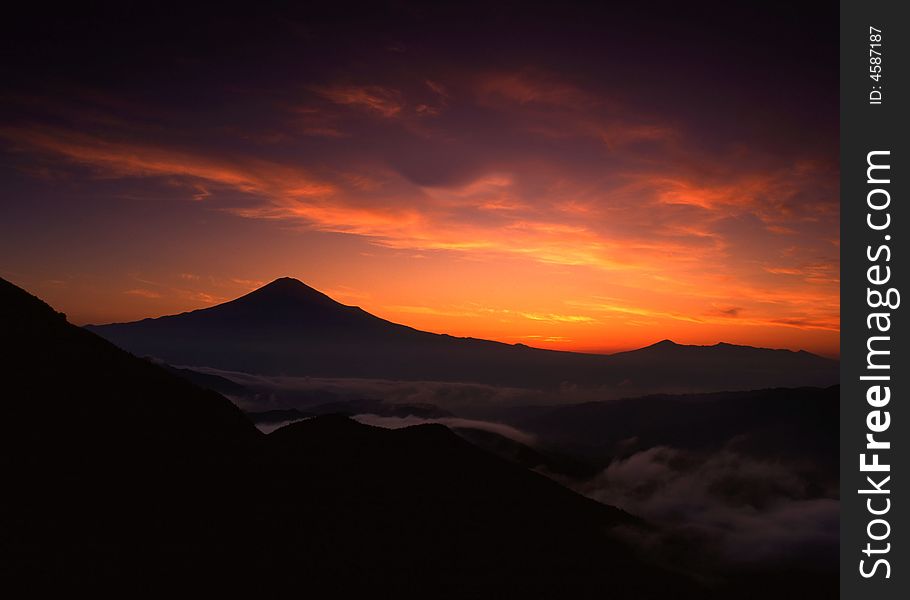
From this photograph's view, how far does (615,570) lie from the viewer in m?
94.8

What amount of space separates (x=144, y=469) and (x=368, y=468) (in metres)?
40.7

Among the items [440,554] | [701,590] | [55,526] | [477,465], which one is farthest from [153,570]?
[701,590]

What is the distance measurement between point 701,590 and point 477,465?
168ft

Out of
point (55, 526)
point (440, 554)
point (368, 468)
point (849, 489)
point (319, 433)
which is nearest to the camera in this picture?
point (849, 489)

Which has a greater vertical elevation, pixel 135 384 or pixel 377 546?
pixel 135 384

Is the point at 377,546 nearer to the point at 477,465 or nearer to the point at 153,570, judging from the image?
the point at 153,570

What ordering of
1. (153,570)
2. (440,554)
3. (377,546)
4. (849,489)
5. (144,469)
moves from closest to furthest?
(849,489) < (153,570) < (144,469) < (377,546) < (440,554)

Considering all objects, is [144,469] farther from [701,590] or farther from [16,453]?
[701,590]

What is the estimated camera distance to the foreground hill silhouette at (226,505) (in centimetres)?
4628

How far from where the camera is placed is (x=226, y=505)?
60.8 meters

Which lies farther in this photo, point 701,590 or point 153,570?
point 701,590

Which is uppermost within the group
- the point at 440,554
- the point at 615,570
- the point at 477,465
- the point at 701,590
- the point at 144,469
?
the point at 144,469

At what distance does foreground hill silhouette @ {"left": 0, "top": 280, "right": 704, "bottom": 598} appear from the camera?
152ft

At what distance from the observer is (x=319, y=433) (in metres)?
99.3
